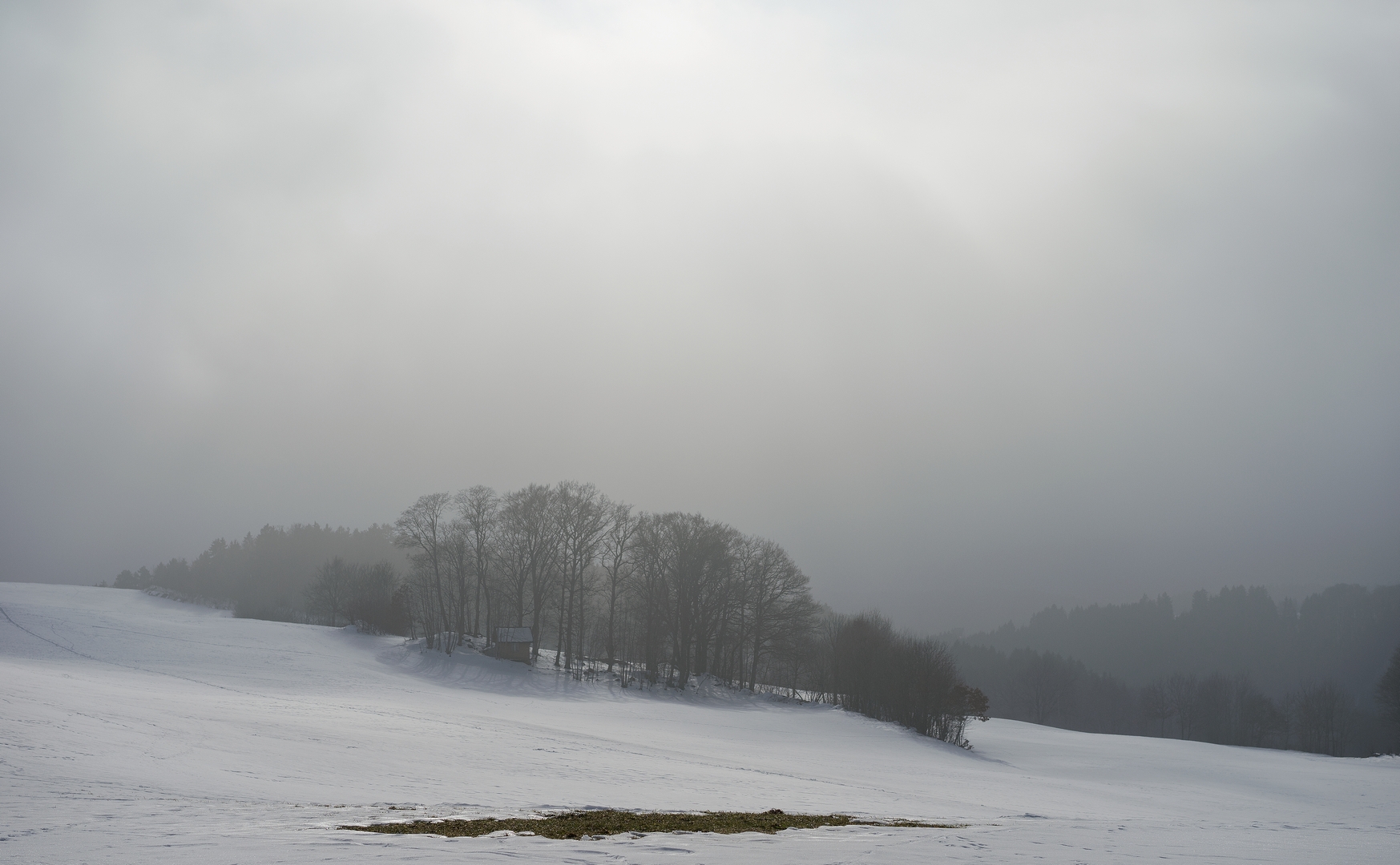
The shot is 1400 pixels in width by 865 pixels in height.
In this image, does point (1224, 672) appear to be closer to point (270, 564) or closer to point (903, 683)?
point (903, 683)

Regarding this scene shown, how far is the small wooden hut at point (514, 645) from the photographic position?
2406 inches

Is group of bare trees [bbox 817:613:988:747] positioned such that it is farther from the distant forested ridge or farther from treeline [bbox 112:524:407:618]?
treeline [bbox 112:524:407:618]

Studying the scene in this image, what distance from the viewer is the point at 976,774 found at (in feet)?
102

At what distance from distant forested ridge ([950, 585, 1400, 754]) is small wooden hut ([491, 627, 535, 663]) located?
8199 cm

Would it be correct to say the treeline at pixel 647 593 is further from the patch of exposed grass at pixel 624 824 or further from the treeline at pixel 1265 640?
the treeline at pixel 1265 640

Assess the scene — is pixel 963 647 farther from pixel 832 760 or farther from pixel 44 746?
pixel 44 746

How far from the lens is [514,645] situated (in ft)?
201

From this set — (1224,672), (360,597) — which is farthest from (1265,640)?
(360,597)

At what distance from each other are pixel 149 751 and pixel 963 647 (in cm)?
16295

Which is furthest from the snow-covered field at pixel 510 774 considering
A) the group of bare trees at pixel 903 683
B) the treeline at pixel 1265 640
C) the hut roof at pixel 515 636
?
the treeline at pixel 1265 640

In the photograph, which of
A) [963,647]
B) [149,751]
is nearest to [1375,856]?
[149,751]

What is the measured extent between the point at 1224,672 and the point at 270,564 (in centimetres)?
18464

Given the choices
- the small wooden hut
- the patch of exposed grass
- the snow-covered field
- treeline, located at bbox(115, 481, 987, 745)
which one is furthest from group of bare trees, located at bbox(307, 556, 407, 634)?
the patch of exposed grass

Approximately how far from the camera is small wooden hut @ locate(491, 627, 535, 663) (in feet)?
201
